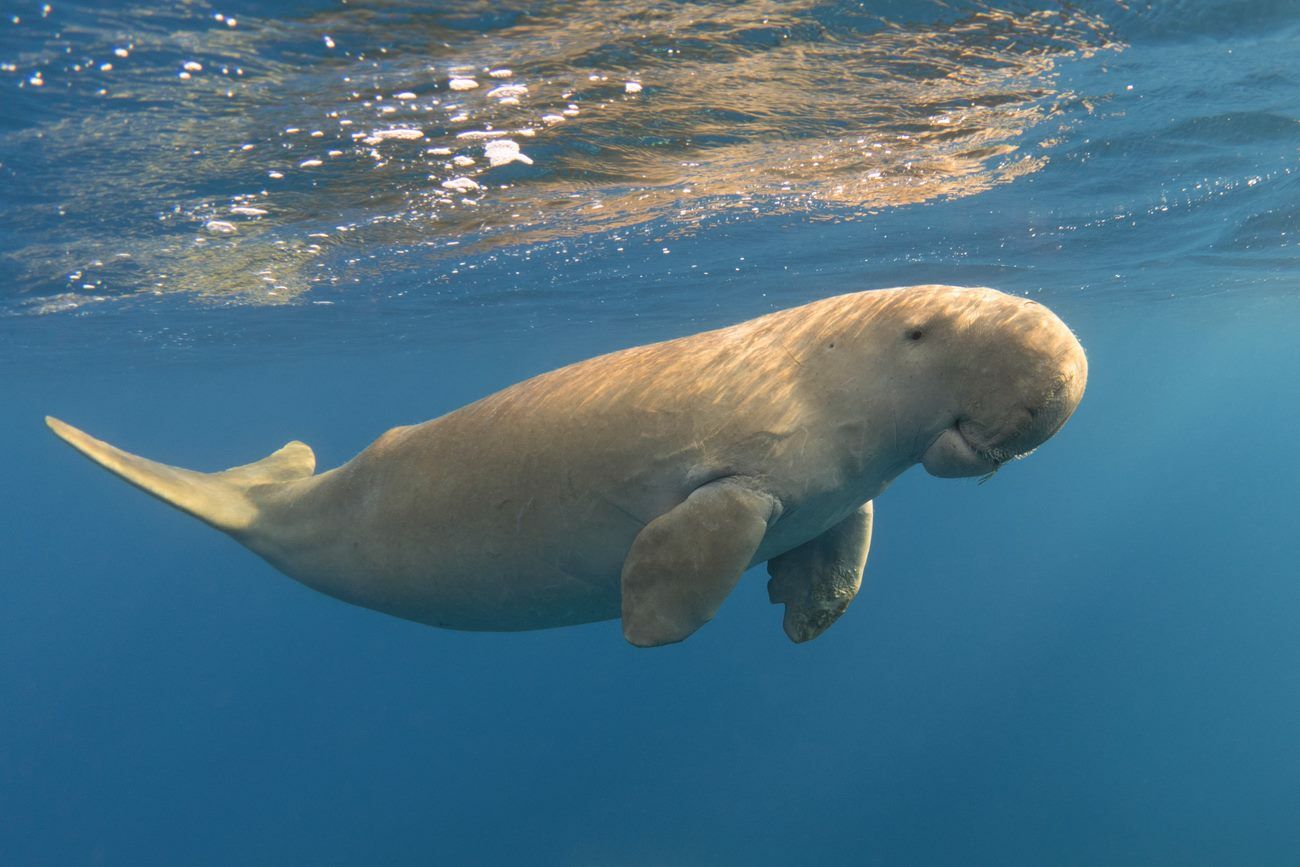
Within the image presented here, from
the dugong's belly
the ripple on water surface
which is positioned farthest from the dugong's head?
the ripple on water surface

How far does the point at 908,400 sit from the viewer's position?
2955 mm

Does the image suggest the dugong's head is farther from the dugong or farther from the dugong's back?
the dugong's back

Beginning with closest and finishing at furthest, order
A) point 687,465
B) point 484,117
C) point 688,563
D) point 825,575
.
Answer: point 688,563 < point 687,465 < point 825,575 < point 484,117

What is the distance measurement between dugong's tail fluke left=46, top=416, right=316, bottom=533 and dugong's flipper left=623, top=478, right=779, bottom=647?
3.03 m

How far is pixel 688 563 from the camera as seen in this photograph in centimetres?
277

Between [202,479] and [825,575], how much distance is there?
403 centimetres

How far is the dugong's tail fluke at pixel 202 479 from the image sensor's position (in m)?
4.47

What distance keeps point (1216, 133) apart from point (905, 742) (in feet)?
84.5

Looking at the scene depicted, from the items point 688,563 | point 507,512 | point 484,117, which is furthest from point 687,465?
point 484,117

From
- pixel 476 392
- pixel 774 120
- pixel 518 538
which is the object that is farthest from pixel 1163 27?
pixel 476 392

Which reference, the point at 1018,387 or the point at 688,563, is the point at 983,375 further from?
the point at 688,563

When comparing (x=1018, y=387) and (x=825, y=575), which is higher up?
(x=1018, y=387)

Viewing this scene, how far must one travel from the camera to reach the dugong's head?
8.72 ft

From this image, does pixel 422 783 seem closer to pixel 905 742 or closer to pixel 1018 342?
pixel 905 742
